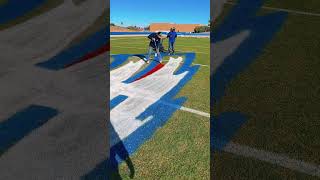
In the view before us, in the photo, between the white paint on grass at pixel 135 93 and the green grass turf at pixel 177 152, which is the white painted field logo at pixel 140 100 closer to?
the white paint on grass at pixel 135 93

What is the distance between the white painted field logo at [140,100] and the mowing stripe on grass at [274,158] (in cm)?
166

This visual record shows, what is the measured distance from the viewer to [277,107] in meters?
6.89

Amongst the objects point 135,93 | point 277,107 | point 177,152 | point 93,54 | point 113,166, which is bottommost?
point 113,166

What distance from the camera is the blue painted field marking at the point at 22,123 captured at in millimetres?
5691

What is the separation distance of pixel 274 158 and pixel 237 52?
900cm

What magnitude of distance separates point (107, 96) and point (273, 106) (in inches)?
174

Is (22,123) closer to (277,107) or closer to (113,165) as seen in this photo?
(113,165)

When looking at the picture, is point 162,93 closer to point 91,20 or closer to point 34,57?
point 34,57

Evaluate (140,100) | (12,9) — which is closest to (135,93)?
(140,100)

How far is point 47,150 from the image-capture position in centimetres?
530

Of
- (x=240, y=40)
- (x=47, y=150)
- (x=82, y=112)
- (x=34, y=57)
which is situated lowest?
(x=47, y=150)

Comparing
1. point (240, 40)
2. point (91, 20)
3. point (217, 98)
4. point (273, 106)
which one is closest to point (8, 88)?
point (217, 98)

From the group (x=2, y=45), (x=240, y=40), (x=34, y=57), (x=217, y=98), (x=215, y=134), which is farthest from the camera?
(x=240, y=40)

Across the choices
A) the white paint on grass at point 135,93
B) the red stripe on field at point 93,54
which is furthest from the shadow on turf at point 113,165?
the red stripe on field at point 93,54
